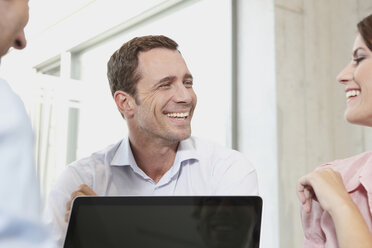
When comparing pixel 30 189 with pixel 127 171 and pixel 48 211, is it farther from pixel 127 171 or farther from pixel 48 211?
pixel 127 171

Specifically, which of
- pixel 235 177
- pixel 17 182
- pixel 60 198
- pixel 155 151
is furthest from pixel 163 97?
pixel 17 182

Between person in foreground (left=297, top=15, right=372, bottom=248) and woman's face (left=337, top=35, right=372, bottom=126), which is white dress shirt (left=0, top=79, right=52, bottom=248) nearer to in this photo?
person in foreground (left=297, top=15, right=372, bottom=248)

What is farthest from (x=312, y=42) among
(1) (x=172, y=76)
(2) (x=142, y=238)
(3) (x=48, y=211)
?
(2) (x=142, y=238)

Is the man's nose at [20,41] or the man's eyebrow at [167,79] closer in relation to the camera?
the man's nose at [20,41]

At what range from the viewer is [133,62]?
163cm

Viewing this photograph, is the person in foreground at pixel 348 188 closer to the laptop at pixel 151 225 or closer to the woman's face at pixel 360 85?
the woman's face at pixel 360 85

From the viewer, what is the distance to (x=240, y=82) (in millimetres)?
2584

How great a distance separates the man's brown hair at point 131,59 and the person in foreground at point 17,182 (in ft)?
4.09

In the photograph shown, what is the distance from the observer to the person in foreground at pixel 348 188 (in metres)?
1.09

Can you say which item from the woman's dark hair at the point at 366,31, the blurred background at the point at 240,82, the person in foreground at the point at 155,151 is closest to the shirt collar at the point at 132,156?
the person in foreground at the point at 155,151

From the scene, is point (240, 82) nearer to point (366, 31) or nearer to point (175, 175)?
point (175, 175)

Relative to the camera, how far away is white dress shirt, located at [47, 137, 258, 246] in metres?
1.43

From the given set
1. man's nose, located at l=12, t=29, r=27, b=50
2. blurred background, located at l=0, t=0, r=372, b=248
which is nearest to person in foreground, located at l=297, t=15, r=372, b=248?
man's nose, located at l=12, t=29, r=27, b=50

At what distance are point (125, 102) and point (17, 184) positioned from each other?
132 cm
